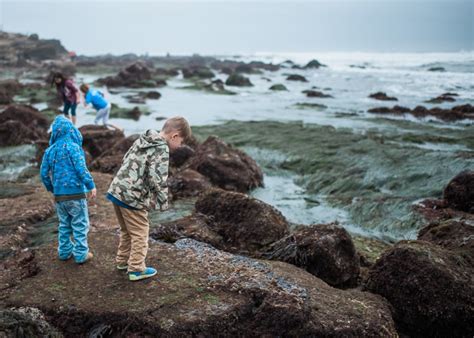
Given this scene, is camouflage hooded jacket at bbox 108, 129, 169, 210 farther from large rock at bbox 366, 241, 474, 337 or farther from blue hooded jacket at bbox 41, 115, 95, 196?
large rock at bbox 366, 241, 474, 337

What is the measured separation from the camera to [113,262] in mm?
4336

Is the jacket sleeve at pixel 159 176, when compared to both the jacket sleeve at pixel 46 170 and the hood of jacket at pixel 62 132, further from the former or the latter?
the jacket sleeve at pixel 46 170

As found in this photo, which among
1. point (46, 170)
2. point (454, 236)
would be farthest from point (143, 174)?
point (454, 236)

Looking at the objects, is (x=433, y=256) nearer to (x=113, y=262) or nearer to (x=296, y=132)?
(x=113, y=262)

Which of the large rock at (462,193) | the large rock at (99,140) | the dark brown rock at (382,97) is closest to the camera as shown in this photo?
the large rock at (462,193)

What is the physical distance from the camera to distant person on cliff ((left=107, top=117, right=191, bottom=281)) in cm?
390

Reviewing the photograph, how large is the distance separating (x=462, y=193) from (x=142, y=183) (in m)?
5.97

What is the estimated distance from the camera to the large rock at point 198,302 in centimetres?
339

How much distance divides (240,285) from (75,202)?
2045 mm

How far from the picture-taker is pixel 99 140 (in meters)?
11.9

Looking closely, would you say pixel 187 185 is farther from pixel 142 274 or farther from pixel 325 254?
pixel 142 274

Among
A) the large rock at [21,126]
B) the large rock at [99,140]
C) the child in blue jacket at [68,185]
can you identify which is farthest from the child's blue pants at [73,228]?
the large rock at [21,126]

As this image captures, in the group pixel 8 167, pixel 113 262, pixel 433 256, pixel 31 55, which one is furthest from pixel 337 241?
pixel 31 55

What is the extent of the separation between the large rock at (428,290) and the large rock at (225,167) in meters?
5.18
